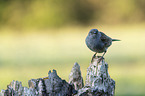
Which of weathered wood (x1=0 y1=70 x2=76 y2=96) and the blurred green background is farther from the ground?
the blurred green background

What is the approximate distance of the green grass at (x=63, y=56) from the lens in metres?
6.57

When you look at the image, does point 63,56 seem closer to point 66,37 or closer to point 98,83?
point 66,37

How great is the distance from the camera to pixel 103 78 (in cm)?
195

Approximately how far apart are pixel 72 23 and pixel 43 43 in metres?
3.96

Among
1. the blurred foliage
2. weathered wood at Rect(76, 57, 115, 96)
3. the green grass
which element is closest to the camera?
weathered wood at Rect(76, 57, 115, 96)

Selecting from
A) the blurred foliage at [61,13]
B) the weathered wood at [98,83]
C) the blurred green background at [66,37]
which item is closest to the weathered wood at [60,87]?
the weathered wood at [98,83]

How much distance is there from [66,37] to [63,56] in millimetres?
3027

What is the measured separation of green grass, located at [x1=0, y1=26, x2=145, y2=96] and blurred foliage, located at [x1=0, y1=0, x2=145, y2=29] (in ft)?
3.00

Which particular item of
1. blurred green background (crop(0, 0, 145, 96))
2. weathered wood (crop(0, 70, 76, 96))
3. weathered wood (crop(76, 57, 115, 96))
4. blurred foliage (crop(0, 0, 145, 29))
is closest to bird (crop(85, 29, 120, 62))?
weathered wood (crop(76, 57, 115, 96))

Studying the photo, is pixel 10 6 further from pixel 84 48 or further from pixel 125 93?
pixel 125 93

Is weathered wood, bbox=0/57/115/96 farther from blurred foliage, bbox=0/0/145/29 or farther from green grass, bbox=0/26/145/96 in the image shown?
blurred foliage, bbox=0/0/145/29

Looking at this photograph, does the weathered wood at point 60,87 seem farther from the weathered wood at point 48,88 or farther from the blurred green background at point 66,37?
the blurred green background at point 66,37

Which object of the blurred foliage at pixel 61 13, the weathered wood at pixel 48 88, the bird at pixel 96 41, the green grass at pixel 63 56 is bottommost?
the weathered wood at pixel 48 88

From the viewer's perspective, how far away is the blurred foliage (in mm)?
14750
